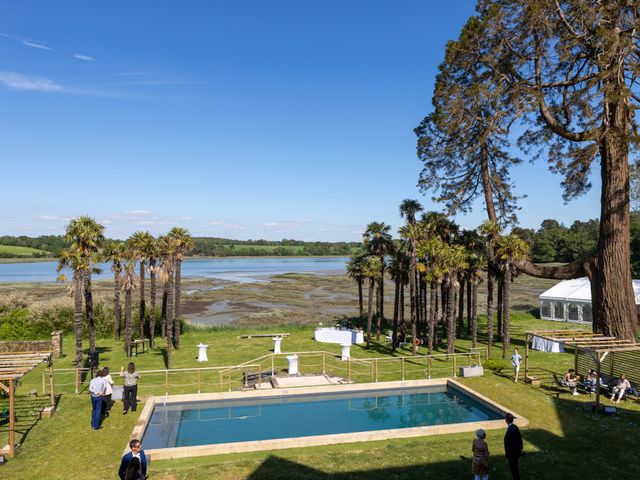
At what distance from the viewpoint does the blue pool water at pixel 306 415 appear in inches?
639

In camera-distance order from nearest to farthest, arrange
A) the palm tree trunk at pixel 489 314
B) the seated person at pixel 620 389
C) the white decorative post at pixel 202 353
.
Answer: the seated person at pixel 620 389
the white decorative post at pixel 202 353
the palm tree trunk at pixel 489 314

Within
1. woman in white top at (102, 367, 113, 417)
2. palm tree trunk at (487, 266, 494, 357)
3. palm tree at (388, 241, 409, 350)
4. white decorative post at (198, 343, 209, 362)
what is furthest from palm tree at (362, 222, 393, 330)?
woman in white top at (102, 367, 113, 417)

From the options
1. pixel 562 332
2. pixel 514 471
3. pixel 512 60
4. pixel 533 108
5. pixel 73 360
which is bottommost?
pixel 73 360

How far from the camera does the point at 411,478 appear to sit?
38.3 ft

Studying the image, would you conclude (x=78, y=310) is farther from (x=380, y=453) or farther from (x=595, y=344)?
(x=595, y=344)

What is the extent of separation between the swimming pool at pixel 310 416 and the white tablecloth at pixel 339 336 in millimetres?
12471

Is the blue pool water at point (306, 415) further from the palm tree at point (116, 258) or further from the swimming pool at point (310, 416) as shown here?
the palm tree at point (116, 258)

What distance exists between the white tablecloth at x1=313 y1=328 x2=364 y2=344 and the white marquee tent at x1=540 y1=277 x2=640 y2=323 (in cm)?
2209

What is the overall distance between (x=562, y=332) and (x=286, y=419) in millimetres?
14356

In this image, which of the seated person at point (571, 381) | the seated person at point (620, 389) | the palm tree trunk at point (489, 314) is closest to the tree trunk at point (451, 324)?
the palm tree trunk at point (489, 314)

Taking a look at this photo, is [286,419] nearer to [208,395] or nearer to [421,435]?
[208,395]

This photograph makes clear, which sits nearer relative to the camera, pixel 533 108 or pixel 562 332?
pixel 562 332

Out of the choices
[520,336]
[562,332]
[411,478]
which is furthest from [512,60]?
[411,478]

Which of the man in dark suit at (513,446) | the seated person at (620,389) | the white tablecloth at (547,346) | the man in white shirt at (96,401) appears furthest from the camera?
the white tablecloth at (547,346)
